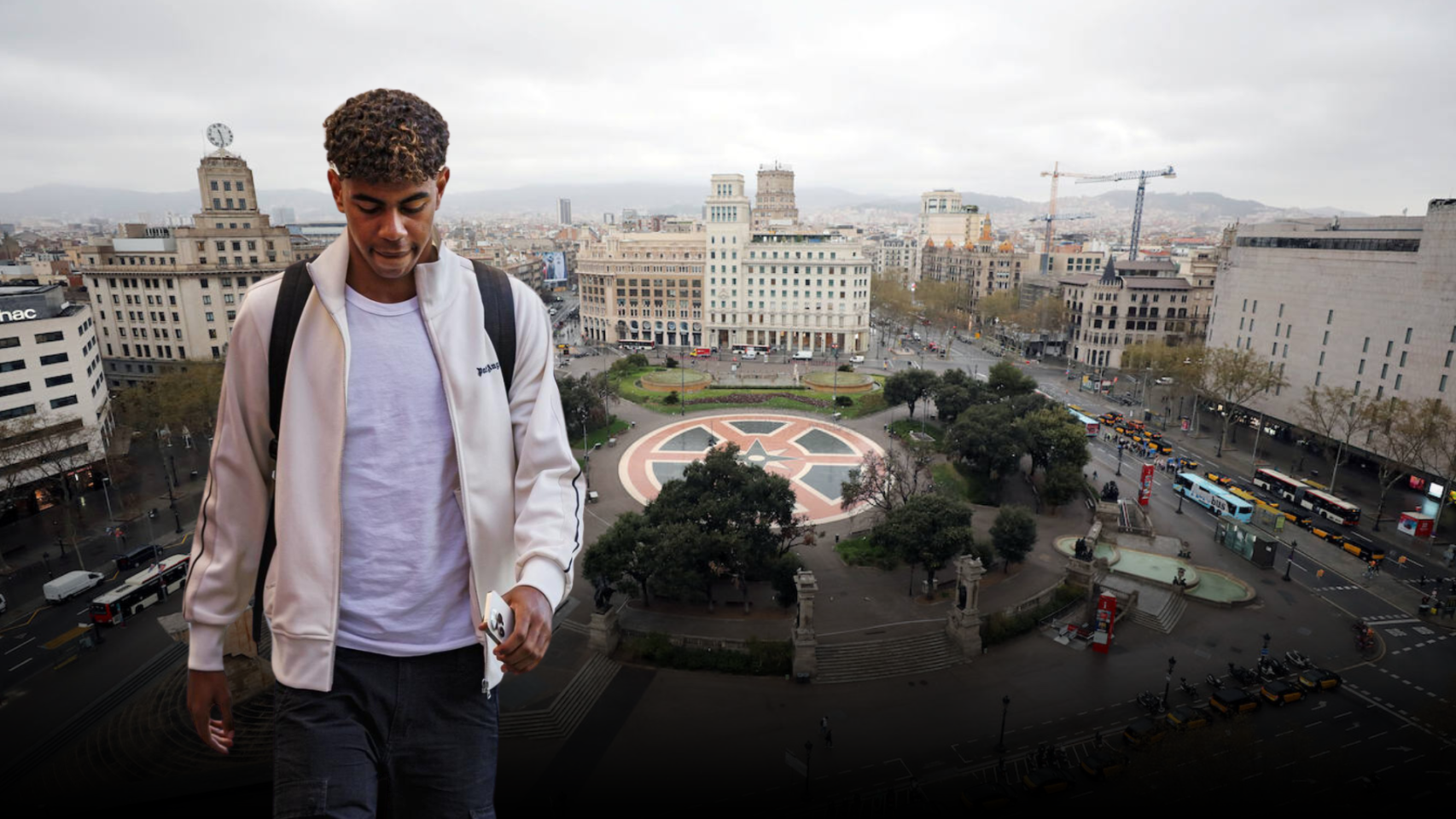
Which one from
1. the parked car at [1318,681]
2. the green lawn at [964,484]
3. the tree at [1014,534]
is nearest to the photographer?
the parked car at [1318,681]

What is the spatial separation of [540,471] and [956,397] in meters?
42.3

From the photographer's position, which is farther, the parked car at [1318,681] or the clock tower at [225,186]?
the clock tower at [225,186]

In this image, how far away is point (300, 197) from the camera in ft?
589

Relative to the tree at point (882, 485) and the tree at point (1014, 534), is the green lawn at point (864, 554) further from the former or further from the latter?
the tree at point (1014, 534)

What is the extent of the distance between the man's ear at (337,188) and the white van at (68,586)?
1213 inches

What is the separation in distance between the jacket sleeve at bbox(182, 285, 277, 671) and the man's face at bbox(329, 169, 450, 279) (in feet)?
1.43

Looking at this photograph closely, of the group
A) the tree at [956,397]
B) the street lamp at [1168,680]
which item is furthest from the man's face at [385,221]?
the tree at [956,397]

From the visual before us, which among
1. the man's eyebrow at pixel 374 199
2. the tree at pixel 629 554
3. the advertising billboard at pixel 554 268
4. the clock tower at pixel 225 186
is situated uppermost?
the clock tower at pixel 225 186

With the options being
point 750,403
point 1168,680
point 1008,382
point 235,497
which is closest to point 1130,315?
point 1008,382

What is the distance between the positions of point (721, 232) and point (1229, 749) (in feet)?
208

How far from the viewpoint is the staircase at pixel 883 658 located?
21516 millimetres

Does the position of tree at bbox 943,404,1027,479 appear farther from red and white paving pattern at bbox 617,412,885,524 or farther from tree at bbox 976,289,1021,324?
tree at bbox 976,289,1021,324

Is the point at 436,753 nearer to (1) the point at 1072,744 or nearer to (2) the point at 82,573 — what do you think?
(1) the point at 1072,744

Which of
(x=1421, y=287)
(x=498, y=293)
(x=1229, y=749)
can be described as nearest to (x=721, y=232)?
(x=1421, y=287)
